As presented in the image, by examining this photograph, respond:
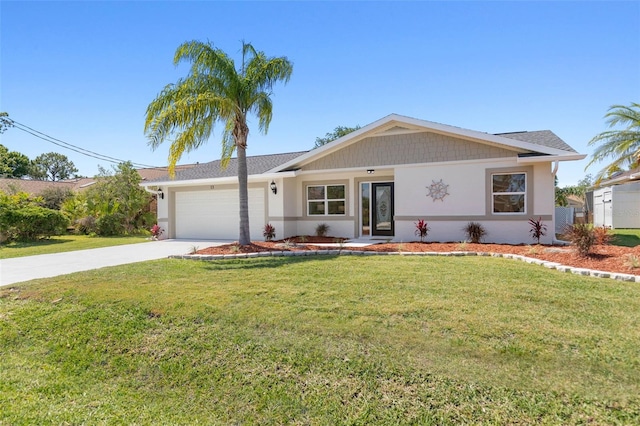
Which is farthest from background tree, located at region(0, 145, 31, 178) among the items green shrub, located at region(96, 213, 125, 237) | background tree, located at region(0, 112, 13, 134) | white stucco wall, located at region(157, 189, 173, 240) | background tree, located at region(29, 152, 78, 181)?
white stucco wall, located at region(157, 189, 173, 240)

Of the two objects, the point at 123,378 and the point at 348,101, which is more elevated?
the point at 348,101

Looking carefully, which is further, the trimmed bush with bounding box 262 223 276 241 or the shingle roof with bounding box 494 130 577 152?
the trimmed bush with bounding box 262 223 276 241

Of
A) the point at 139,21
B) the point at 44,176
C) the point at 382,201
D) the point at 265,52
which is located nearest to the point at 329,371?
the point at 265,52

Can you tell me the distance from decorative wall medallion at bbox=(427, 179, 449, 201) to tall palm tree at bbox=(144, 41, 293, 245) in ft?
21.4

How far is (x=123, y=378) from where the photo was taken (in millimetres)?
3879

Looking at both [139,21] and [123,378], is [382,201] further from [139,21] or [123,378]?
[123,378]

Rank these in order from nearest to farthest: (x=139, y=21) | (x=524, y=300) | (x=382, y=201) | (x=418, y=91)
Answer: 1. (x=524, y=300)
2. (x=139, y=21)
3. (x=382, y=201)
4. (x=418, y=91)

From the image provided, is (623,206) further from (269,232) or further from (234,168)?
(234,168)

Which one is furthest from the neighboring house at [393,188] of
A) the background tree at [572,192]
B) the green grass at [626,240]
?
the background tree at [572,192]

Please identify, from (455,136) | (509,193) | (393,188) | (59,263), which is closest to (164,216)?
(59,263)

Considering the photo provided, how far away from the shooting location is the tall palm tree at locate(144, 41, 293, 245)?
10.3 m

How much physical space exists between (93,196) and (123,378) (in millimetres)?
20415

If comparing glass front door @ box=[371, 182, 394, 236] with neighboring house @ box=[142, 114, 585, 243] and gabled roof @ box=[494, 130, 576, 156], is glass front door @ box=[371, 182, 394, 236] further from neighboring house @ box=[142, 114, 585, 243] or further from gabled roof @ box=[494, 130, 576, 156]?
gabled roof @ box=[494, 130, 576, 156]

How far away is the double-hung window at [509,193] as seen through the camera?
1238 centimetres
